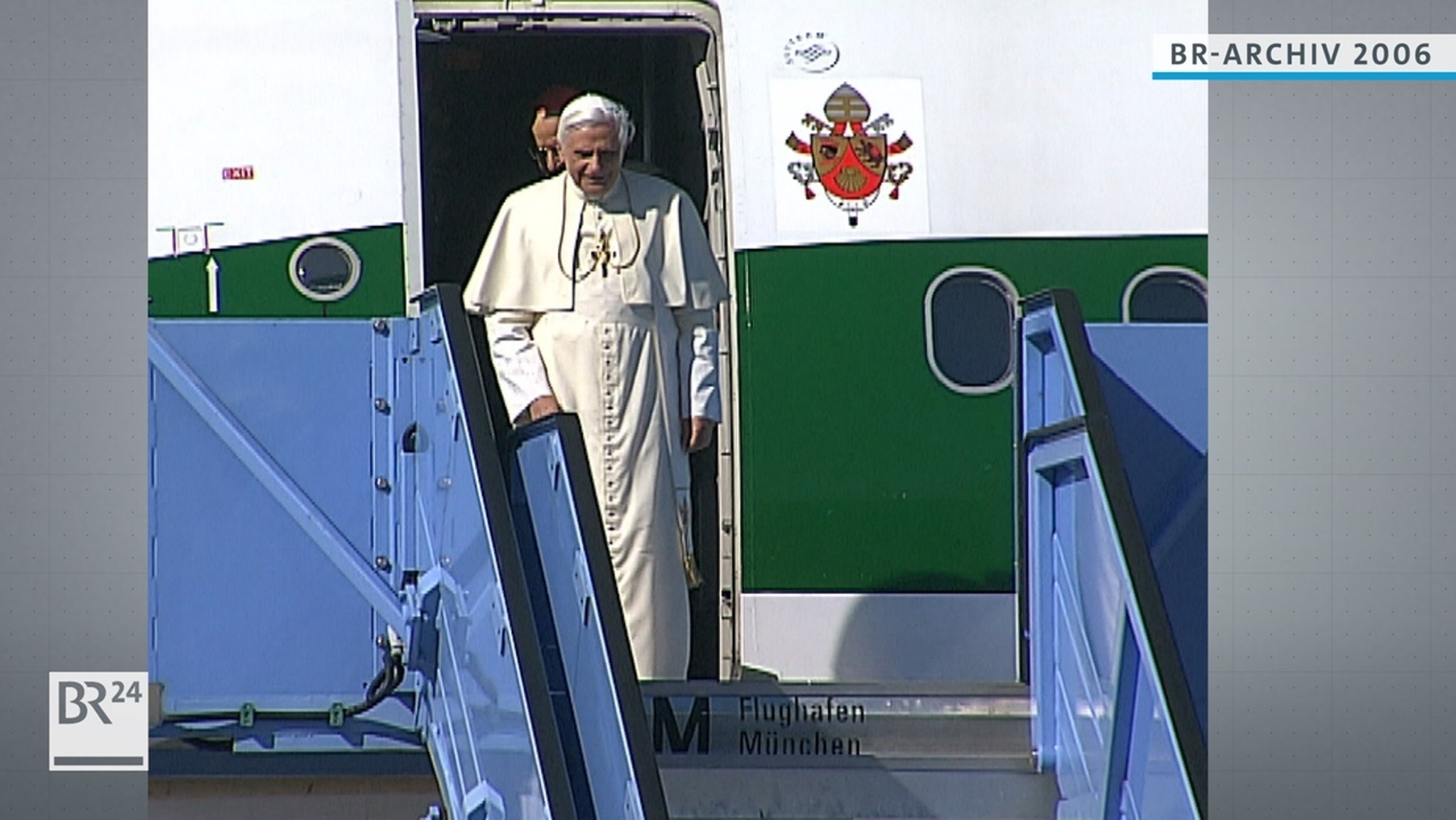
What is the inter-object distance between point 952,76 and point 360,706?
80.1 inches

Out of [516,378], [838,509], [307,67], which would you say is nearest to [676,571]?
[516,378]

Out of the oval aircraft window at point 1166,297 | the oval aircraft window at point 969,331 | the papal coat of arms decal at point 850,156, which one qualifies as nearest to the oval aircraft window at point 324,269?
the papal coat of arms decal at point 850,156

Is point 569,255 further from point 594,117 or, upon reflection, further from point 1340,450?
point 1340,450

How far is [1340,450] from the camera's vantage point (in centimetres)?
461

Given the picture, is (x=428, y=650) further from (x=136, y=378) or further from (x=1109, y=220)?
(x=1109, y=220)

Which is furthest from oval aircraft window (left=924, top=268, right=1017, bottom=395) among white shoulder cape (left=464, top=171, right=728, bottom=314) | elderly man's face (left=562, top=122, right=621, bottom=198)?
elderly man's face (left=562, top=122, right=621, bottom=198)

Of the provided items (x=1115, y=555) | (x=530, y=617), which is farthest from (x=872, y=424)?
(x=530, y=617)

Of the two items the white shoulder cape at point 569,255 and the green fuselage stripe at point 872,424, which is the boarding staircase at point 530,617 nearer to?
the white shoulder cape at point 569,255

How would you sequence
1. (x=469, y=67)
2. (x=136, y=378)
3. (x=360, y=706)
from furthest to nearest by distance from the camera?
(x=469, y=67) → (x=360, y=706) → (x=136, y=378)

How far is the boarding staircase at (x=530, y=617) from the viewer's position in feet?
13.4

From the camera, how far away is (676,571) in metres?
4.99

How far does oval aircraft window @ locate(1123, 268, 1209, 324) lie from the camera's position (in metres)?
6.02

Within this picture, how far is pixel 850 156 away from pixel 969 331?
0.50 meters

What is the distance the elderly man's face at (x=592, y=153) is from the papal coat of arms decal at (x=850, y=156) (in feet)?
3.39
